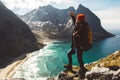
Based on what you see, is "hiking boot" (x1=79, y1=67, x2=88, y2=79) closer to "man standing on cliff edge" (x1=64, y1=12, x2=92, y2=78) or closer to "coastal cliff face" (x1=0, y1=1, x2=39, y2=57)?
"man standing on cliff edge" (x1=64, y1=12, x2=92, y2=78)

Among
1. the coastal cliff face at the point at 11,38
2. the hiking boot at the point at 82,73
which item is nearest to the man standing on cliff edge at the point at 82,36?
the hiking boot at the point at 82,73

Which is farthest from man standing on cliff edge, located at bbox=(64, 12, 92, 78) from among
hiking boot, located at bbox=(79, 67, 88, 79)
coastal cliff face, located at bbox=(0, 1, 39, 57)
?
coastal cliff face, located at bbox=(0, 1, 39, 57)

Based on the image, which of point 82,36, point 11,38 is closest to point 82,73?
point 82,36

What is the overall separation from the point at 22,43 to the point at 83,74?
Result: 145 metres

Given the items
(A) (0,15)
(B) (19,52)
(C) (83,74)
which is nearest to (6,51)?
(B) (19,52)

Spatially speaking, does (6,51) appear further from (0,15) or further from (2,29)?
(0,15)

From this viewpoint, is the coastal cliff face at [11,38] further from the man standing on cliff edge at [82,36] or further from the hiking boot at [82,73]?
the man standing on cliff edge at [82,36]

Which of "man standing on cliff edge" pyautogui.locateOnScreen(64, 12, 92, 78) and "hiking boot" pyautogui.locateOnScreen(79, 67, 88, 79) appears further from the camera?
"hiking boot" pyautogui.locateOnScreen(79, 67, 88, 79)

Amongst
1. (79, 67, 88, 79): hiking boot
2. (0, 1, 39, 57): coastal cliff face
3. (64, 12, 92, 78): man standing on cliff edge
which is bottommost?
(79, 67, 88, 79): hiking boot

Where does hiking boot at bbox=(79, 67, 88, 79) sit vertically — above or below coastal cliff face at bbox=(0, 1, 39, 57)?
below

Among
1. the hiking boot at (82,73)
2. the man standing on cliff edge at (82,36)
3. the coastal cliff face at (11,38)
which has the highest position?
the coastal cliff face at (11,38)

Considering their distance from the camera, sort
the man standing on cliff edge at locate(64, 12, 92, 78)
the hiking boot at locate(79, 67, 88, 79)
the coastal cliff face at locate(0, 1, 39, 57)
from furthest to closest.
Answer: the coastal cliff face at locate(0, 1, 39, 57), the hiking boot at locate(79, 67, 88, 79), the man standing on cliff edge at locate(64, 12, 92, 78)

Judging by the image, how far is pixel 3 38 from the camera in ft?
479

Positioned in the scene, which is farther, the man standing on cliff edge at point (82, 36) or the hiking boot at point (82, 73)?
the hiking boot at point (82, 73)
